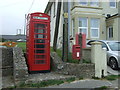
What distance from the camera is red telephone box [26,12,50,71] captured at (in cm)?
629

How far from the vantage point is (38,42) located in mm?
6441

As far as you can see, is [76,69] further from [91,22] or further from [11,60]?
[91,22]

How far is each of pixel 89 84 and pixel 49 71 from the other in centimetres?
206

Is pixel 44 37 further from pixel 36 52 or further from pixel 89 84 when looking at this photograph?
pixel 89 84

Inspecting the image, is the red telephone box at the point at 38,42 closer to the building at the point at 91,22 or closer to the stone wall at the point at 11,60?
the stone wall at the point at 11,60

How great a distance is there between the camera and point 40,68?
21.4 ft

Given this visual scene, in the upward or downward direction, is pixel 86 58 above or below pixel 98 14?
below

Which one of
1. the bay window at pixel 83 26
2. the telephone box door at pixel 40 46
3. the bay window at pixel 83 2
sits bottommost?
the telephone box door at pixel 40 46

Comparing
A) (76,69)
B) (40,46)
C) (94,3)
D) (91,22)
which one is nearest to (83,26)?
(91,22)

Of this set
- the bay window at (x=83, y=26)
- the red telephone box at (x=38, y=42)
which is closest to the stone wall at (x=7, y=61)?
the red telephone box at (x=38, y=42)

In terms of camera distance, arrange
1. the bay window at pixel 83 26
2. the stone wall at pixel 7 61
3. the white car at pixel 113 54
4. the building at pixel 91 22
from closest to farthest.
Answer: the stone wall at pixel 7 61 < the white car at pixel 113 54 < the building at pixel 91 22 < the bay window at pixel 83 26

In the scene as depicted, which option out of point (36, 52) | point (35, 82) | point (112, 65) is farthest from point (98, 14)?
point (35, 82)

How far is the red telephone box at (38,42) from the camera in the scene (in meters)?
6.29

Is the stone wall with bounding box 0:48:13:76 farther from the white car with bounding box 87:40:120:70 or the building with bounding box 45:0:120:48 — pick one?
the building with bounding box 45:0:120:48
